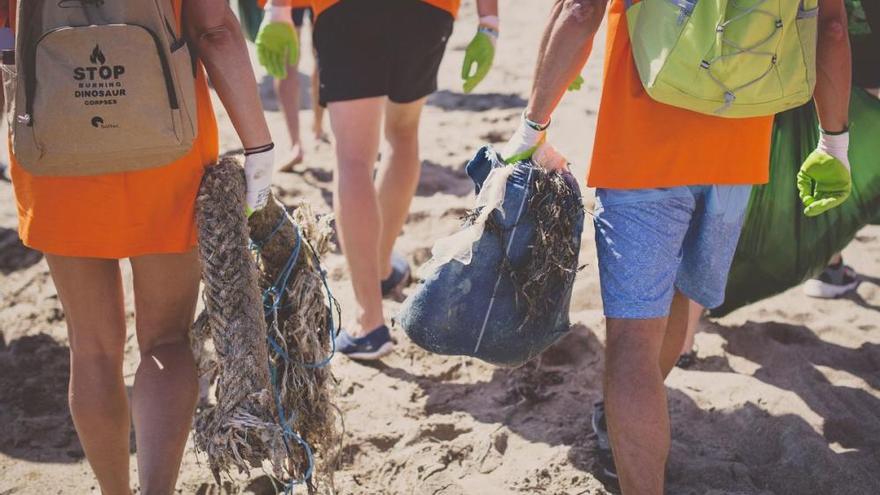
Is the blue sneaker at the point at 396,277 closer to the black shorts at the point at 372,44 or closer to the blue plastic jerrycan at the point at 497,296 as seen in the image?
the black shorts at the point at 372,44

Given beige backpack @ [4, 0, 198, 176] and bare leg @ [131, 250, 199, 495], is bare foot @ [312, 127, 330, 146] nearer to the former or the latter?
bare leg @ [131, 250, 199, 495]

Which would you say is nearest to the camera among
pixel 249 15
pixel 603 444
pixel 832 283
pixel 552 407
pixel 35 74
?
pixel 35 74

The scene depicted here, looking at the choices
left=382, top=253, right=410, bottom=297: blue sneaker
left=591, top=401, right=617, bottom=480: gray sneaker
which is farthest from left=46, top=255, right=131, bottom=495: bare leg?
left=382, top=253, right=410, bottom=297: blue sneaker

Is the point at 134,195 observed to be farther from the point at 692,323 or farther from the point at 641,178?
the point at 692,323

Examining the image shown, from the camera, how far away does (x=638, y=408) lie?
2166 mm

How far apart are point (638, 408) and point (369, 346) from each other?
1364 mm

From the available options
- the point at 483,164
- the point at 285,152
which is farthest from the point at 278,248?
the point at 285,152

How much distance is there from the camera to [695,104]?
2047 millimetres

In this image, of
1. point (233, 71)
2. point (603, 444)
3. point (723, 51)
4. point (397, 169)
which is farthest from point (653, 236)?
point (397, 169)

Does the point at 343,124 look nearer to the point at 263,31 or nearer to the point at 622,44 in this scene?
the point at 263,31

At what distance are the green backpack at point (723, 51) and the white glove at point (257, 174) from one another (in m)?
0.89

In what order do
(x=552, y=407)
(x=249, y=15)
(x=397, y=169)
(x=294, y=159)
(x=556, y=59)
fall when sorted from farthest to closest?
(x=294, y=159)
(x=249, y=15)
(x=397, y=169)
(x=552, y=407)
(x=556, y=59)

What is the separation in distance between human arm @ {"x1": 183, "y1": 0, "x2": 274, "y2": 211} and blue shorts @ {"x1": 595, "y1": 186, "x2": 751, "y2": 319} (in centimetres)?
83

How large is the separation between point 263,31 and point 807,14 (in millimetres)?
1904
